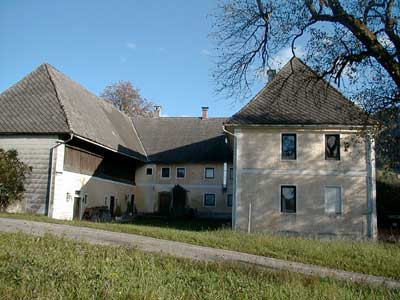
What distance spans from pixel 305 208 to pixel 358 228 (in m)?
2.68

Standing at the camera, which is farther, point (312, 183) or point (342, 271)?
point (312, 183)

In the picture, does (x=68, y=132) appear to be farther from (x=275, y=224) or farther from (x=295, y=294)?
(x=295, y=294)

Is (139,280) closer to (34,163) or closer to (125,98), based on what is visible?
(34,163)

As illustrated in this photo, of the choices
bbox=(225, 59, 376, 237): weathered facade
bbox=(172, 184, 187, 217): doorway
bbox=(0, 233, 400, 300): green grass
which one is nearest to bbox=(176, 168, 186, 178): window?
bbox=(172, 184, 187, 217): doorway

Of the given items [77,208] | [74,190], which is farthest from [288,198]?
[77,208]

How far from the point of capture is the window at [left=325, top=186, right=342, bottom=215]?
20.9 metres

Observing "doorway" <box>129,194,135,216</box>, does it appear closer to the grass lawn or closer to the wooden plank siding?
the wooden plank siding

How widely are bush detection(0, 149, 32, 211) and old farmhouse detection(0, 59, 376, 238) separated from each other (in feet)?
1.30

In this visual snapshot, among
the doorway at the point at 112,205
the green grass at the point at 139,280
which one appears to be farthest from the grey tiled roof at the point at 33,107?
the green grass at the point at 139,280

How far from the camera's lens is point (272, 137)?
22.0 m

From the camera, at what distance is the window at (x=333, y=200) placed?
20891mm

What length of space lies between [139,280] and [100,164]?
71.4ft

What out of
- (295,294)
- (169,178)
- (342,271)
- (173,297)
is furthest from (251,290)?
(169,178)

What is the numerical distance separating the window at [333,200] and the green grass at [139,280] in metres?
12.7
